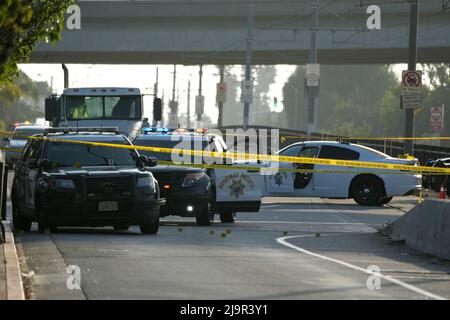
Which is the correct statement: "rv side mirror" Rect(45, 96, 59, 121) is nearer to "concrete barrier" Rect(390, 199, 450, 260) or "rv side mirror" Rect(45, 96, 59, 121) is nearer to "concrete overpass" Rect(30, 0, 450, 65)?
"concrete barrier" Rect(390, 199, 450, 260)

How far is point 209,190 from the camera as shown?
73.5 feet

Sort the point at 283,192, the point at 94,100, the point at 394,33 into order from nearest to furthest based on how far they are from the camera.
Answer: the point at 283,192 → the point at 94,100 → the point at 394,33

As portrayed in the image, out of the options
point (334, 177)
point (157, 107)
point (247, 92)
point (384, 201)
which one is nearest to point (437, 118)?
point (247, 92)

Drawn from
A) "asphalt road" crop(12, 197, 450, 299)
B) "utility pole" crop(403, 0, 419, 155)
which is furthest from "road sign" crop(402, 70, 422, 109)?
"asphalt road" crop(12, 197, 450, 299)

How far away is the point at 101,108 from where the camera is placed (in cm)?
3334

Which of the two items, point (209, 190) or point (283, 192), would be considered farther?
point (283, 192)

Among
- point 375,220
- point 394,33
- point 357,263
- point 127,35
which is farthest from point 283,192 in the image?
point 127,35

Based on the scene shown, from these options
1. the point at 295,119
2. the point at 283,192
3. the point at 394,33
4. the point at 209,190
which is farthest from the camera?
the point at 295,119

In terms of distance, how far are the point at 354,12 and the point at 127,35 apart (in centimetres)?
1332

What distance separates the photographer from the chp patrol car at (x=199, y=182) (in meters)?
22.1

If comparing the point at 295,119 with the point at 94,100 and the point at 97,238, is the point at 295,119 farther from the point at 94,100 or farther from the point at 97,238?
the point at 97,238

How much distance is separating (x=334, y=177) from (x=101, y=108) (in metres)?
6.26

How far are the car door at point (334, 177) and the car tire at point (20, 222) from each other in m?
11.2

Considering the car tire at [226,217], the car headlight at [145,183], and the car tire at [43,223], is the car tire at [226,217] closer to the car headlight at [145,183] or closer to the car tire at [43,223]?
the car headlight at [145,183]
